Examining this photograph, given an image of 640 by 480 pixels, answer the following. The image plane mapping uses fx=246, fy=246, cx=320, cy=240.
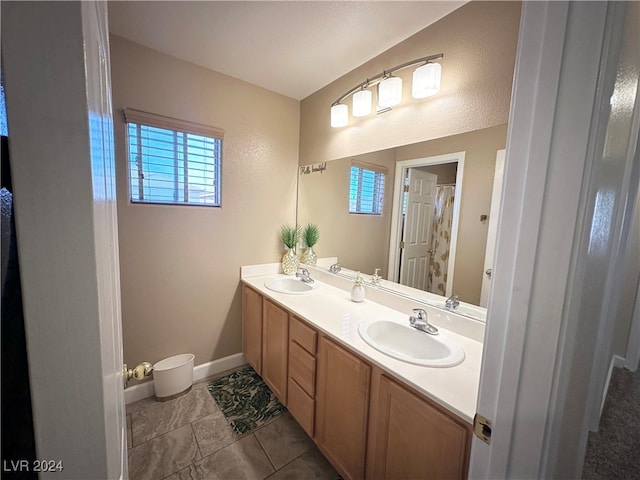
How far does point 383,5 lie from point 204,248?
77.4 inches

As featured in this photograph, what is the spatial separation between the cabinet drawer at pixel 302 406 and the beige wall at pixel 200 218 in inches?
36.1

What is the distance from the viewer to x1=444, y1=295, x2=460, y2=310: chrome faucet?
1.36 metres

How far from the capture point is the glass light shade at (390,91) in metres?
1.48

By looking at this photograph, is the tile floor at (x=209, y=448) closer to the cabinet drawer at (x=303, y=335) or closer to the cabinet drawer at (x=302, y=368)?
the cabinet drawer at (x=302, y=368)

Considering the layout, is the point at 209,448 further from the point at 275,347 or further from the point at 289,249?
the point at 289,249

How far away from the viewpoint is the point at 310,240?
2.35 metres

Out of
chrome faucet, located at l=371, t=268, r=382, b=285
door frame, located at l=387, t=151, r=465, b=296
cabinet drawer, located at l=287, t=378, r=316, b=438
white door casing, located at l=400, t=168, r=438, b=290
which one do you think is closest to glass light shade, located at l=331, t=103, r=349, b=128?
door frame, located at l=387, t=151, r=465, b=296

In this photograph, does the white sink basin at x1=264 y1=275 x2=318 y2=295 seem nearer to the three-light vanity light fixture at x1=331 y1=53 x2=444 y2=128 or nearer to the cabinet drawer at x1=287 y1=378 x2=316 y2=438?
the cabinet drawer at x1=287 y1=378 x2=316 y2=438

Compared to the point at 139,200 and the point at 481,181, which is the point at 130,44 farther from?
the point at 481,181

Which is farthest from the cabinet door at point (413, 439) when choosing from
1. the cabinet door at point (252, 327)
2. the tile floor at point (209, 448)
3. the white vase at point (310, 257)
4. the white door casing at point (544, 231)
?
the white vase at point (310, 257)

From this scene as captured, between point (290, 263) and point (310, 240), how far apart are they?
0.30 m

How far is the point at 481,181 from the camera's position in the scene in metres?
1.32

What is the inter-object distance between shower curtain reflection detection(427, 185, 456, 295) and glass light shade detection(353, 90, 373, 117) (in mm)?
721

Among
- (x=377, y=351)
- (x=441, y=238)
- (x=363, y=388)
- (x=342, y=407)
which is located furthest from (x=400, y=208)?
(x=342, y=407)
